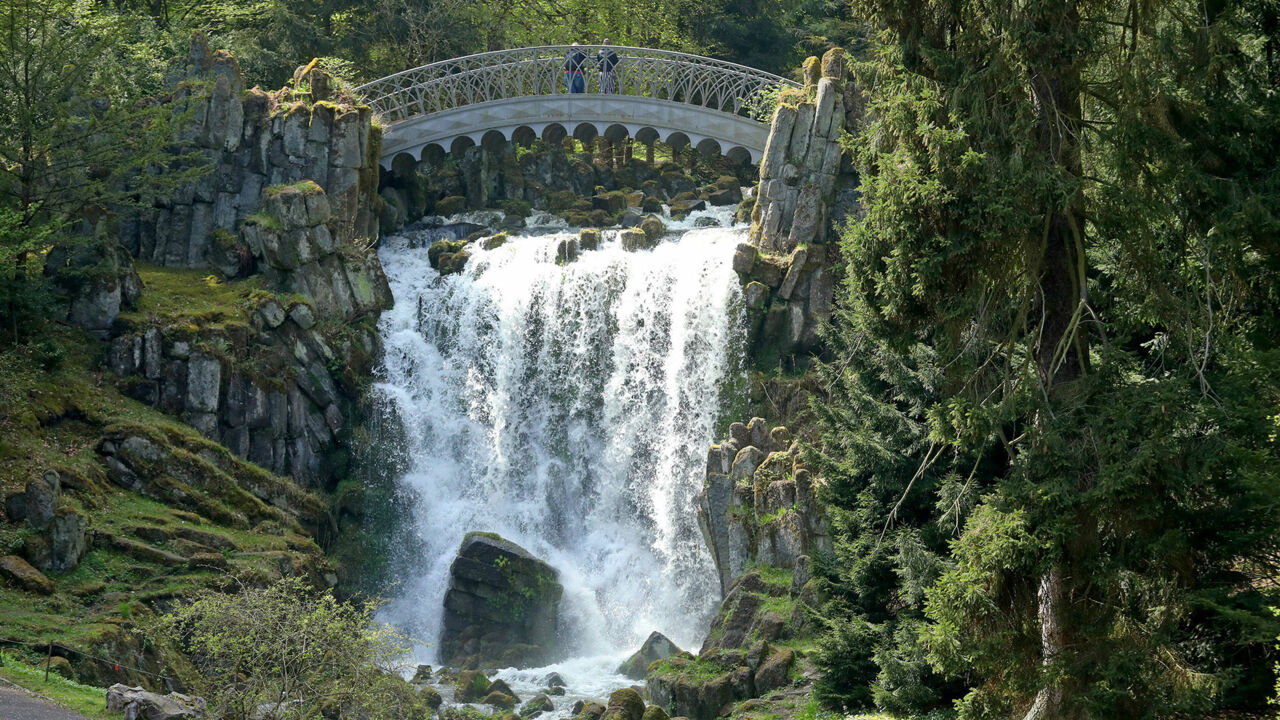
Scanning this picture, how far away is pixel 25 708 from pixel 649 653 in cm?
1519

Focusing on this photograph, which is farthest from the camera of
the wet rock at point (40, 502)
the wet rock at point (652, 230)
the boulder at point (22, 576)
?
the wet rock at point (652, 230)

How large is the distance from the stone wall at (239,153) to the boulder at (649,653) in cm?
1548

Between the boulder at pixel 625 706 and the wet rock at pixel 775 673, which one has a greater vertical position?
the wet rock at pixel 775 673

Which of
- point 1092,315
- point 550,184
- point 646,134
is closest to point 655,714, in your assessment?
point 1092,315

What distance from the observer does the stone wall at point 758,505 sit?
95.4 ft

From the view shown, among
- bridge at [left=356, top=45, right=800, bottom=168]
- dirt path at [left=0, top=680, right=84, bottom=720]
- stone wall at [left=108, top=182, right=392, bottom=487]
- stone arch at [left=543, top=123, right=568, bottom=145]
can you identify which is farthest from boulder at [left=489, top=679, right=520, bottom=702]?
stone arch at [left=543, top=123, right=568, bottom=145]

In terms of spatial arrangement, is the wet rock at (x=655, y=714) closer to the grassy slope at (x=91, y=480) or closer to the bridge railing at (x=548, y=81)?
the grassy slope at (x=91, y=480)

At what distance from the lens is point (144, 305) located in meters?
34.7

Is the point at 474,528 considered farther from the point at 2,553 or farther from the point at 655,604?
the point at 2,553

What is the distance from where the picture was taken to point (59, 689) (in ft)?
66.3

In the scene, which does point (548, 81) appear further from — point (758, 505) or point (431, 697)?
point (431, 697)

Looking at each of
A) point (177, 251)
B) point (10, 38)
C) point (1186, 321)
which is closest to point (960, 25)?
point (1186, 321)

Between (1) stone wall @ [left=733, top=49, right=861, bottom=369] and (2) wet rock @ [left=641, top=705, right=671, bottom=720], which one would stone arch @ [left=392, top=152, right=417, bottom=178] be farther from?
(2) wet rock @ [left=641, top=705, right=671, bottom=720]

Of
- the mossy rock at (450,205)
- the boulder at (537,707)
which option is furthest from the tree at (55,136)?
the boulder at (537,707)
